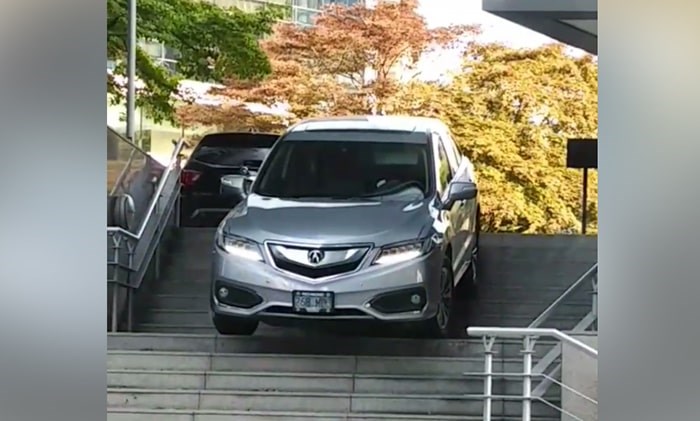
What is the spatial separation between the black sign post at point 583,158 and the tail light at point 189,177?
6.64 feet

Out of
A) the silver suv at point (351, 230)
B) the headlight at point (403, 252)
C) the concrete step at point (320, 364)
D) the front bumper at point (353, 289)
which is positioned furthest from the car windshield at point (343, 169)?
the concrete step at point (320, 364)

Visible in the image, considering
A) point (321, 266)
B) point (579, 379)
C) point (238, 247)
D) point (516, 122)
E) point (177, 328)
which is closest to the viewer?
point (321, 266)

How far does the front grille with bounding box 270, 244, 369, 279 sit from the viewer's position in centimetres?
434

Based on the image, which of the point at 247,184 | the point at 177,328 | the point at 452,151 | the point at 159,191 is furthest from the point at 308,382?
the point at 452,151

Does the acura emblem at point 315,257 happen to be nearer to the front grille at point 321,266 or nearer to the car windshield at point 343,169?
the front grille at point 321,266

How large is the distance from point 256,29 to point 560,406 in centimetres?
265

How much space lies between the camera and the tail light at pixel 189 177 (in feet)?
15.6

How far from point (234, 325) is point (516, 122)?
1.90 m

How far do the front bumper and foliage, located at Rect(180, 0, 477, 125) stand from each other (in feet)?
2.92

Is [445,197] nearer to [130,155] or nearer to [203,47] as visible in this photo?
[203,47]

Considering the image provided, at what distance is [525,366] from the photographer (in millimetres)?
4512

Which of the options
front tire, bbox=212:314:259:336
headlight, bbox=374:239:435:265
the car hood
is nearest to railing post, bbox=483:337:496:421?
headlight, bbox=374:239:435:265

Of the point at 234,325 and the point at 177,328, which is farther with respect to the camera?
the point at 177,328
